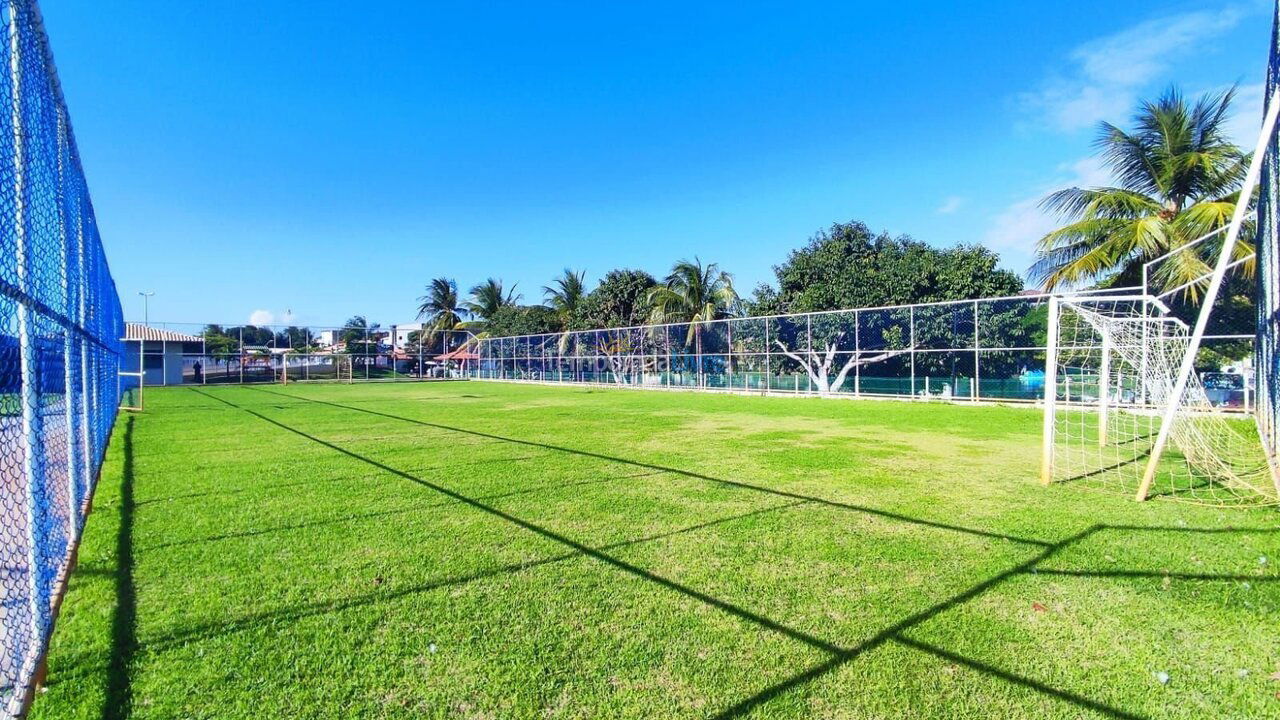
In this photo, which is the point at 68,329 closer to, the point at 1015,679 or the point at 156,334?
the point at 1015,679

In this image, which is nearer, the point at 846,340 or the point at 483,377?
the point at 846,340

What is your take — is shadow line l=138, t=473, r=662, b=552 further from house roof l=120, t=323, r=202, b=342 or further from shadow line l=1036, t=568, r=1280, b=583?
house roof l=120, t=323, r=202, b=342

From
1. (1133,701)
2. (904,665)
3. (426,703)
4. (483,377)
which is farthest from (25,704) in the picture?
(483,377)

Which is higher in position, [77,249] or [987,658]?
[77,249]

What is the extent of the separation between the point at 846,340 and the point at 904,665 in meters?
17.7

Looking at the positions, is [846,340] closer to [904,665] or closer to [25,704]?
[904,665]

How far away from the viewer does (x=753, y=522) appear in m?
4.55

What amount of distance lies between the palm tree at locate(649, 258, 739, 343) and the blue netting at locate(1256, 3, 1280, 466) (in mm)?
22622

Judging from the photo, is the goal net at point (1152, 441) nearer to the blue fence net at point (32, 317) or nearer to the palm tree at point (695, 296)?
the blue fence net at point (32, 317)

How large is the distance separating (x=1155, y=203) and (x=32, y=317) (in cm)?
1975

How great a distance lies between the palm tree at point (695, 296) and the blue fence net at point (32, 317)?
26364mm

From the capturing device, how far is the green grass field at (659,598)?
91.0 inches

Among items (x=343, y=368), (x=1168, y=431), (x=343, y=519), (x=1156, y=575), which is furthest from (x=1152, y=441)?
(x=343, y=368)

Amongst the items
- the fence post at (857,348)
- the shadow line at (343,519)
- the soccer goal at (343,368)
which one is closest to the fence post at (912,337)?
the fence post at (857,348)
